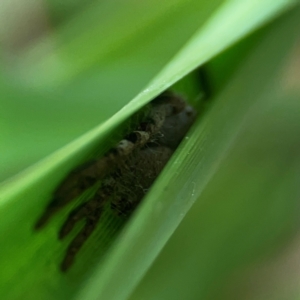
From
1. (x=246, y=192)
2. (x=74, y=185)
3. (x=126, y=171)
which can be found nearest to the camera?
(x=74, y=185)

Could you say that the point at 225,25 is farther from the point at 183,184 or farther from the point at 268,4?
the point at 183,184

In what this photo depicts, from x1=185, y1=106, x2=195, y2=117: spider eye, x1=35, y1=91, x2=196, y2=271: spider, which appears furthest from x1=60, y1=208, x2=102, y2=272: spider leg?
x1=185, y1=106, x2=195, y2=117: spider eye

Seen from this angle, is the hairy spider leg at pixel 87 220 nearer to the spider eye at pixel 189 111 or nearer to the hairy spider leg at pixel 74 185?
the hairy spider leg at pixel 74 185

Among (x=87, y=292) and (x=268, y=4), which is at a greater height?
(x=268, y=4)

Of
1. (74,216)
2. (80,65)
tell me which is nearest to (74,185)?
(74,216)

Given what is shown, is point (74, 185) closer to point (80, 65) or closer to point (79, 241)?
point (79, 241)

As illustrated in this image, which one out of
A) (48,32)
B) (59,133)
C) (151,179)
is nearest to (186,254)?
(151,179)

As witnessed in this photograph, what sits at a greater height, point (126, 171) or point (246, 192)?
point (246, 192)
